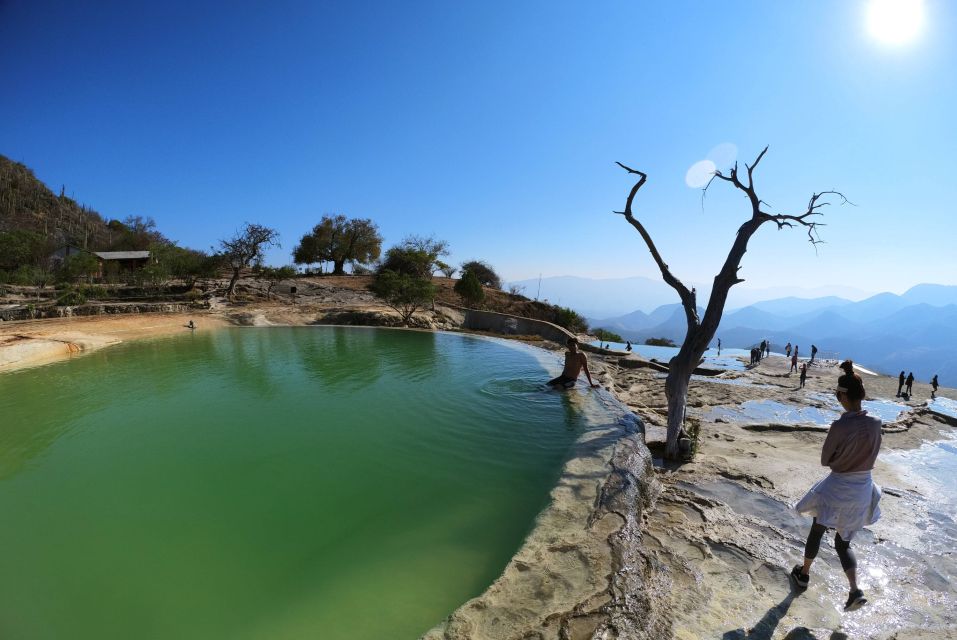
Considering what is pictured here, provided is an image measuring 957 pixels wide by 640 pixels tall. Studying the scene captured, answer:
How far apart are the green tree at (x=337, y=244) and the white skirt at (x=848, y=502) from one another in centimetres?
4976

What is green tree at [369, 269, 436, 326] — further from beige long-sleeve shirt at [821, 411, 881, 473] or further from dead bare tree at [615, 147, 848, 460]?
beige long-sleeve shirt at [821, 411, 881, 473]

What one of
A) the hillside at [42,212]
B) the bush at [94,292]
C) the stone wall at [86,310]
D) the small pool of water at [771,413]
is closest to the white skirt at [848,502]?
the small pool of water at [771,413]

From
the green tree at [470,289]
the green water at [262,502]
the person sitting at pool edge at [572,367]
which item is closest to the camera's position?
the green water at [262,502]

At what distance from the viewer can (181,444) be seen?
6.62 m

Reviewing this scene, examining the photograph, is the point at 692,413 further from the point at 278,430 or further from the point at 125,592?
the point at 125,592

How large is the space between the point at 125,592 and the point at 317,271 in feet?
156

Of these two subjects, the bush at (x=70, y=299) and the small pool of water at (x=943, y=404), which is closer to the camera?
the small pool of water at (x=943, y=404)

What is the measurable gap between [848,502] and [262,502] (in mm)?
5945

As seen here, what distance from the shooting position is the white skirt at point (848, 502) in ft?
10.3

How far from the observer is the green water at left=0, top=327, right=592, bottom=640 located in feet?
10.8

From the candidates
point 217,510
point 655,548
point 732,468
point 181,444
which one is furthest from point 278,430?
point 732,468

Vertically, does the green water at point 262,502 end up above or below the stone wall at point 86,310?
below

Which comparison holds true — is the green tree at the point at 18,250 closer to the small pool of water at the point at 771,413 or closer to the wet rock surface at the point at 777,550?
the wet rock surface at the point at 777,550

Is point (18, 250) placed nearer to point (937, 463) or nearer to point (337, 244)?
point (337, 244)
